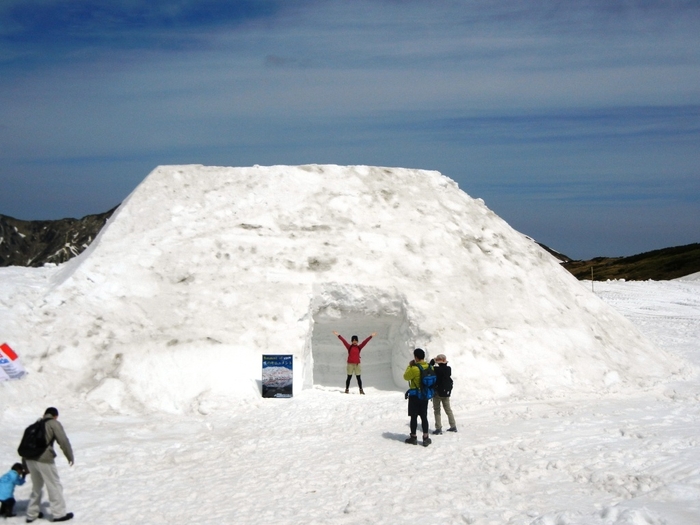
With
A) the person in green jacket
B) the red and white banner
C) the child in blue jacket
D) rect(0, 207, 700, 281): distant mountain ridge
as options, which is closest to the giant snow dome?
the red and white banner

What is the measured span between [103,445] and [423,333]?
22.8 feet

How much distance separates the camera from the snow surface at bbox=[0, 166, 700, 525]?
29.7 feet

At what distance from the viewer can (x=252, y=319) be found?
48.6 feet

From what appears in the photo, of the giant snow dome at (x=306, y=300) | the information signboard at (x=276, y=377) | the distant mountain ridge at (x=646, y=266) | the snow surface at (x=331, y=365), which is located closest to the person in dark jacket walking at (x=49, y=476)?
the snow surface at (x=331, y=365)

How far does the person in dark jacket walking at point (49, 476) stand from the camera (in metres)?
8.15

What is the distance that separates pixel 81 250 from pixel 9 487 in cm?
6133

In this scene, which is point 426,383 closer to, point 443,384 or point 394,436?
point 443,384

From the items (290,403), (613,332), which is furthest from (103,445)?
(613,332)

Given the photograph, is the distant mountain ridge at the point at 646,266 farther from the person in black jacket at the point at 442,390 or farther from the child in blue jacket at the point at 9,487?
the child in blue jacket at the point at 9,487

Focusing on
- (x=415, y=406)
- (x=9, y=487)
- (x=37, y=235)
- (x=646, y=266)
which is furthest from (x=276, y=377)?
(x=37, y=235)

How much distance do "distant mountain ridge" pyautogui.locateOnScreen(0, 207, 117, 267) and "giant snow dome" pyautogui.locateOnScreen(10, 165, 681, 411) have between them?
57840mm

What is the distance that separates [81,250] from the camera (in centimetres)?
6556

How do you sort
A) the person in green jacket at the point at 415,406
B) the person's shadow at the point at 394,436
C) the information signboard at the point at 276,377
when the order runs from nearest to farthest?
the person in green jacket at the point at 415,406, the person's shadow at the point at 394,436, the information signboard at the point at 276,377

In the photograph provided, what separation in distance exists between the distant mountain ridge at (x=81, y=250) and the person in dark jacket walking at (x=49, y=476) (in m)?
60.8
